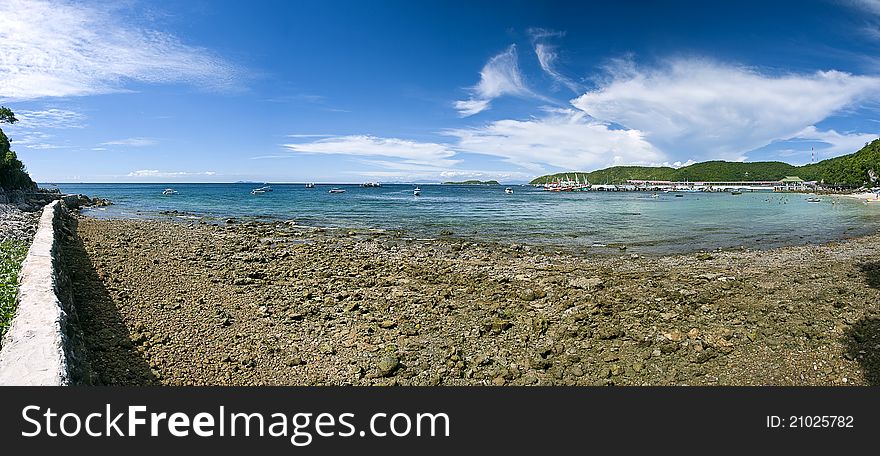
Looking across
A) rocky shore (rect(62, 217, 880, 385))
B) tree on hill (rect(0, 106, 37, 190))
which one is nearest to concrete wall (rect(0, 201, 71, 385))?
rocky shore (rect(62, 217, 880, 385))

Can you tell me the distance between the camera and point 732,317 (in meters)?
9.44

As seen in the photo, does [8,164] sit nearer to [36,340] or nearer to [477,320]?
[36,340]

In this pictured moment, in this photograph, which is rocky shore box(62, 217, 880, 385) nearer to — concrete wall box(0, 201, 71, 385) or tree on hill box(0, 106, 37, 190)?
concrete wall box(0, 201, 71, 385)

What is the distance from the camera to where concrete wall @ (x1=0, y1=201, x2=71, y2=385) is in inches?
194

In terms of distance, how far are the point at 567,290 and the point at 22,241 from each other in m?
19.0

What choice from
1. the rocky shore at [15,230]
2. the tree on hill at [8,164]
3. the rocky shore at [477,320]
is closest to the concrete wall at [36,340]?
the rocky shore at [477,320]

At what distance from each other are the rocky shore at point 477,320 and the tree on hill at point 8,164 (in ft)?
90.2

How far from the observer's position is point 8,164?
34.5 m

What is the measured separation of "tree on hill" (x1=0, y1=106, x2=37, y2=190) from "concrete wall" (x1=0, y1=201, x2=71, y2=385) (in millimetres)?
36552

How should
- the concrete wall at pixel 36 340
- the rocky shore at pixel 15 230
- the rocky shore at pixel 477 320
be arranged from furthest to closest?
the rocky shore at pixel 15 230 < the rocky shore at pixel 477 320 < the concrete wall at pixel 36 340

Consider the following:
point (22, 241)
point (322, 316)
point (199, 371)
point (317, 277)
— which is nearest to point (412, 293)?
point (322, 316)

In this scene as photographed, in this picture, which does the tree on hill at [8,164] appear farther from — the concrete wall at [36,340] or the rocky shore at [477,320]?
the concrete wall at [36,340]

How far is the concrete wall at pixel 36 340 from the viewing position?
4.93 meters

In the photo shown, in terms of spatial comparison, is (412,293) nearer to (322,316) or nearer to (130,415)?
(322,316)
